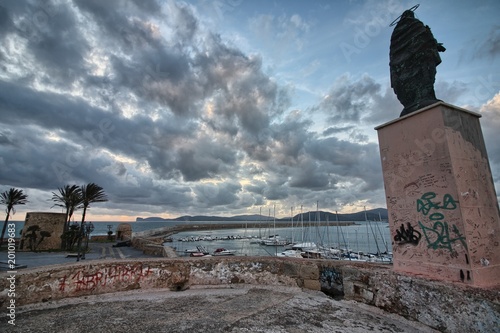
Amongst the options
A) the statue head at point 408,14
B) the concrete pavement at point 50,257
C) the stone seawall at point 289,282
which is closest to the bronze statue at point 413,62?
the statue head at point 408,14

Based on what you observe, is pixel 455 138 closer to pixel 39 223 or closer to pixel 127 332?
pixel 127 332

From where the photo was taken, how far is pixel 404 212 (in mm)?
4492

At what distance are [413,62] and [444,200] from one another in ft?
9.07

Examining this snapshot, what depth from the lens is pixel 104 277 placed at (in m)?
5.00

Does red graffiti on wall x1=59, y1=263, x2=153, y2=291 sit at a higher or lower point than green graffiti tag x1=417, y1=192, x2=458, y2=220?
lower

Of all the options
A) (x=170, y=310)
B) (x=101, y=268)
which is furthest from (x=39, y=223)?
(x=170, y=310)

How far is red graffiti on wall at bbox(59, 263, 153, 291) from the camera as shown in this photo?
15.5ft

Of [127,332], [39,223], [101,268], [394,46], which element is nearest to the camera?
[127,332]

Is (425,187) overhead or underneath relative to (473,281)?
overhead

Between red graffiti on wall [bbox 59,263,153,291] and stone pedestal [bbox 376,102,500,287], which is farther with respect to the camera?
red graffiti on wall [bbox 59,263,153,291]

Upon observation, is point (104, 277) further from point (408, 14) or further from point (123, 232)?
point (123, 232)

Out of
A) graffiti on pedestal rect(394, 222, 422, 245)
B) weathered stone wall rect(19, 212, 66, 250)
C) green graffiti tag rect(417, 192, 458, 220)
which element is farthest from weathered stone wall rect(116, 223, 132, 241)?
green graffiti tag rect(417, 192, 458, 220)

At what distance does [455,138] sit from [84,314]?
660cm

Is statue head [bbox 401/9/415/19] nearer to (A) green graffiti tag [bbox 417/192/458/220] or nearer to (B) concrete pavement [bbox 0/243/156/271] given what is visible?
(A) green graffiti tag [bbox 417/192/458/220]
